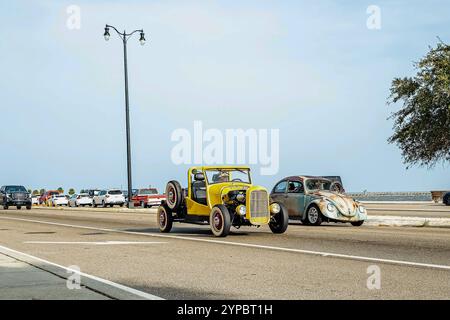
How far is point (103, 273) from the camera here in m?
10.3

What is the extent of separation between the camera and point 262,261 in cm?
1155

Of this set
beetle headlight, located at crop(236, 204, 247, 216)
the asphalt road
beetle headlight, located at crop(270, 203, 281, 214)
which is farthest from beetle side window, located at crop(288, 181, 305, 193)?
beetle headlight, located at crop(236, 204, 247, 216)

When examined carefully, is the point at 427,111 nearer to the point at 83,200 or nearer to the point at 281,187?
the point at 281,187

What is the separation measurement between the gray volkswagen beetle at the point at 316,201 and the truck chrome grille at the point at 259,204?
15.2ft

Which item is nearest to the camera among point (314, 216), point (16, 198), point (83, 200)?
point (314, 216)

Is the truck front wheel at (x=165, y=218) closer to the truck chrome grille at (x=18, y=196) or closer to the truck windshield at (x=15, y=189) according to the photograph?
the truck chrome grille at (x=18, y=196)

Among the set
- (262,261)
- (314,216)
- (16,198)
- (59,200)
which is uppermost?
(16,198)

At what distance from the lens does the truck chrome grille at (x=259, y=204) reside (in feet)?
54.4

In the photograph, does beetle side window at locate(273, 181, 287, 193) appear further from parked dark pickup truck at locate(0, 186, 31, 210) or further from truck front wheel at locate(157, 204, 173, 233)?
parked dark pickup truck at locate(0, 186, 31, 210)

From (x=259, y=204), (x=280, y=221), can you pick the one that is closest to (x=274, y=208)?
(x=280, y=221)

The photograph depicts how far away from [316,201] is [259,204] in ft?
17.9

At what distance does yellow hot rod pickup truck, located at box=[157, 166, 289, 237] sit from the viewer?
16.6m
